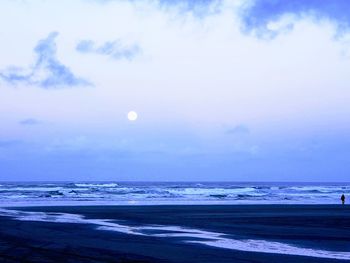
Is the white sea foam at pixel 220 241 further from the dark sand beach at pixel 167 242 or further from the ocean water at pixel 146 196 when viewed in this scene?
the ocean water at pixel 146 196

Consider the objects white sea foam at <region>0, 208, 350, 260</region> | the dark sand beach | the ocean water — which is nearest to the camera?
the dark sand beach

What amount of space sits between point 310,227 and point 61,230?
12.2 m

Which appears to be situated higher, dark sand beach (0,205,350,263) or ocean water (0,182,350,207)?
ocean water (0,182,350,207)

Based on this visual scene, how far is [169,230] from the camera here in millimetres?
24344

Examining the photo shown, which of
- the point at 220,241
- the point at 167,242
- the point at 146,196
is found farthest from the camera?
the point at 146,196

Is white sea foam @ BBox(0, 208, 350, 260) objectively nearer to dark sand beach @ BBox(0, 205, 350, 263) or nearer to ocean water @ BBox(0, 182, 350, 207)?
dark sand beach @ BBox(0, 205, 350, 263)

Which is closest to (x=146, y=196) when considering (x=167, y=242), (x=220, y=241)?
(x=220, y=241)

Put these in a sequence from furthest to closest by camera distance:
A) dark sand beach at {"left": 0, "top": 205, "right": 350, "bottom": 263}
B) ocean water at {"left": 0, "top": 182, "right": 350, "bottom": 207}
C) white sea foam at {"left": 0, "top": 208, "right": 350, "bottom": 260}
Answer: ocean water at {"left": 0, "top": 182, "right": 350, "bottom": 207} → white sea foam at {"left": 0, "top": 208, "right": 350, "bottom": 260} → dark sand beach at {"left": 0, "top": 205, "right": 350, "bottom": 263}

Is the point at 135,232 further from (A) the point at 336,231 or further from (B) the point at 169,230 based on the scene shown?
(A) the point at 336,231

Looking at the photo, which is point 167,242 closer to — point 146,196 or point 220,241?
point 220,241

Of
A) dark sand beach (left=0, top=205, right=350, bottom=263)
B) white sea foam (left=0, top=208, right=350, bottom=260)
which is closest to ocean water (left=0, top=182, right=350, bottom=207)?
white sea foam (left=0, top=208, right=350, bottom=260)

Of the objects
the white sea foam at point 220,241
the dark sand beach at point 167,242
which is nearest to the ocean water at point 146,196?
the white sea foam at point 220,241

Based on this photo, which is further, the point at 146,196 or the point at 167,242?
the point at 146,196

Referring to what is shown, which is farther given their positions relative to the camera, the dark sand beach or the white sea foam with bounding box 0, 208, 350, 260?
the white sea foam with bounding box 0, 208, 350, 260
